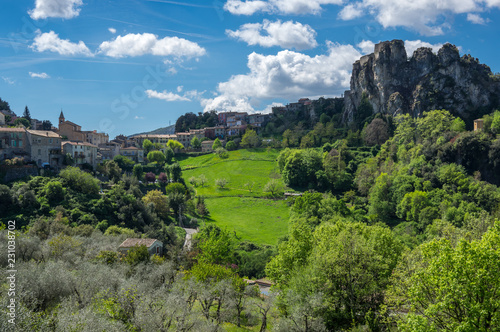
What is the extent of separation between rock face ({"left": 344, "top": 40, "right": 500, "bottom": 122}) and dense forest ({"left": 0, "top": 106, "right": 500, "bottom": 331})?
7.68 m

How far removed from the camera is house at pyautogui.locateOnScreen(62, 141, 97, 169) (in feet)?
214

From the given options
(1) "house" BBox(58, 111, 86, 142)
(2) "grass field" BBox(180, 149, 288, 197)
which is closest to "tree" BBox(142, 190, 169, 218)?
(2) "grass field" BBox(180, 149, 288, 197)

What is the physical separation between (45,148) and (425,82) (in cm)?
8426

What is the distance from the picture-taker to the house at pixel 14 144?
5622 cm

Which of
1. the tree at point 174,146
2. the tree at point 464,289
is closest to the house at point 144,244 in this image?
the tree at point 464,289

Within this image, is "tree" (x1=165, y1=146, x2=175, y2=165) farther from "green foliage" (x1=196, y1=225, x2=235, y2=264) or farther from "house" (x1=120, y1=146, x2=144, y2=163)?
"green foliage" (x1=196, y1=225, x2=235, y2=264)

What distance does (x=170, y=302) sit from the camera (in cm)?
1928

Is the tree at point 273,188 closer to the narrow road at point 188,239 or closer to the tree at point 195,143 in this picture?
the narrow road at point 188,239

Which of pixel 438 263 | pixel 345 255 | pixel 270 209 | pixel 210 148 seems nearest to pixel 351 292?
pixel 345 255

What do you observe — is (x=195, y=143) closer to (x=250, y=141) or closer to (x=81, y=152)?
(x=250, y=141)

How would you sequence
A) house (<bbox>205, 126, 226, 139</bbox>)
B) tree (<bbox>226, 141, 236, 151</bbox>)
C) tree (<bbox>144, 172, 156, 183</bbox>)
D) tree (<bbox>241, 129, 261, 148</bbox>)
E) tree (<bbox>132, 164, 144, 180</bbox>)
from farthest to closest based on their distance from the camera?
house (<bbox>205, 126, 226, 139</bbox>), tree (<bbox>241, 129, 261, 148</bbox>), tree (<bbox>226, 141, 236, 151</bbox>), tree (<bbox>132, 164, 144, 180</bbox>), tree (<bbox>144, 172, 156, 183</bbox>)

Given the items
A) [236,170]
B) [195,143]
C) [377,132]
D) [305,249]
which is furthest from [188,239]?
[195,143]

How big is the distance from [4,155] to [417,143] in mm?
75282

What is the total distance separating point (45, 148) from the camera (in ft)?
201
